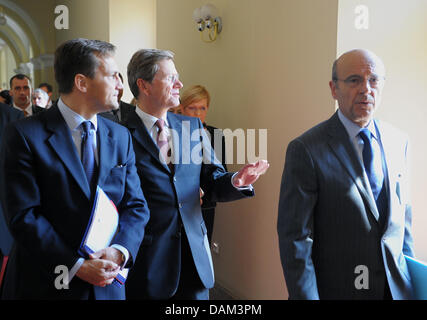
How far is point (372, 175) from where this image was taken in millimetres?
1722

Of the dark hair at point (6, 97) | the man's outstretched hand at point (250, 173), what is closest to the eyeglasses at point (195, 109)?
the man's outstretched hand at point (250, 173)

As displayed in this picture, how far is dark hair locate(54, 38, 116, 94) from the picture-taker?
70.0 inches

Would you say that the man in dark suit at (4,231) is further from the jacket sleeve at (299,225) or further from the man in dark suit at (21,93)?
the jacket sleeve at (299,225)

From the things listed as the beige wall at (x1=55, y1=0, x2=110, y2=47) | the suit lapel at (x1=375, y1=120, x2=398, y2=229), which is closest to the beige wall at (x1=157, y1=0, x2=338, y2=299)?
the suit lapel at (x1=375, y1=120, x2=398, y2=229)

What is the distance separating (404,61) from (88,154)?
6.57ft

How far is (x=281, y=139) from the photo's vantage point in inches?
125

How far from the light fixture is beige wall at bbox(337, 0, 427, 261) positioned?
5.99 ft

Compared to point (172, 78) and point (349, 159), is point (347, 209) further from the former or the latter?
point (172, 78)

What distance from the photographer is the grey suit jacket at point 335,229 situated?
166 cm

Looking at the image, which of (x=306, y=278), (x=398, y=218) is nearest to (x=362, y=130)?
(x=398, y=218)

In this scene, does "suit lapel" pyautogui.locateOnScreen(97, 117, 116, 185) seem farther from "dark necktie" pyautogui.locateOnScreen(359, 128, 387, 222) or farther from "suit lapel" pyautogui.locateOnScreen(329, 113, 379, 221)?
"dark necktie" pyautogui.locateOnScreen(359, 128, 387, 222)
